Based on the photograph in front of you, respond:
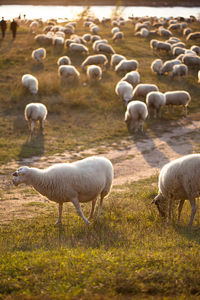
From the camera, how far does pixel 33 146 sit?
12.1 m

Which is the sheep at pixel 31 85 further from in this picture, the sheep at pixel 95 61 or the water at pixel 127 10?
the water at pixel 127 10

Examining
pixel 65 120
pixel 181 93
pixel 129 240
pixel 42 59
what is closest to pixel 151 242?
pixel 129 240

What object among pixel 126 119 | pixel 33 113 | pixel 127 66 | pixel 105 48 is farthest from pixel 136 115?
pixel 105 48

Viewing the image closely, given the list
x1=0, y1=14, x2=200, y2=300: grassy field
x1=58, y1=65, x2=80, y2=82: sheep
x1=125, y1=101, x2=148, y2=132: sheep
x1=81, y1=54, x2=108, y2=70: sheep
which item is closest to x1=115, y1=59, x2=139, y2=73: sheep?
x1=81, y1=54, x2=108, y2=70: sheep

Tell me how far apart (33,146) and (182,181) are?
7.20m

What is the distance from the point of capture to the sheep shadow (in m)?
11.4

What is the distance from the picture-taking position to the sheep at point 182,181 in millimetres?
5746

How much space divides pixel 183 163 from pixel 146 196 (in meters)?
2.07

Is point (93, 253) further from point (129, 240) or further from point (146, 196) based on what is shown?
point (146, 196)

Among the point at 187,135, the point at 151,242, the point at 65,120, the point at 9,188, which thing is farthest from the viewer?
the point at 65,120

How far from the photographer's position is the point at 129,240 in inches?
209

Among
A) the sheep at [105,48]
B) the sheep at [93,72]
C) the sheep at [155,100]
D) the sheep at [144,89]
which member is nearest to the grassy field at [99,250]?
the sheep at [155,100]

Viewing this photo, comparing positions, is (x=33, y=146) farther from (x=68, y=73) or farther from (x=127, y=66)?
(x=127, y=66)

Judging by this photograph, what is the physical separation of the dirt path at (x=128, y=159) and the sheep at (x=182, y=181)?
2590 millimetres
